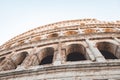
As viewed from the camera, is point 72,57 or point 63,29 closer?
point 72,57

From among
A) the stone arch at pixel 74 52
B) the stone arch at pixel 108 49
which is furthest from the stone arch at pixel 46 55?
the stone arch at pixel 108 49

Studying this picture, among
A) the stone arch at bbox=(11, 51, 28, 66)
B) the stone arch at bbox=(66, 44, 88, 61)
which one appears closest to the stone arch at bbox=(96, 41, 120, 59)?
the stone arch at bbox=(66, 44, 88, 61)

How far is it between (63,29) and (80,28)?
72.5 inches

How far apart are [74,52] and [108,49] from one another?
2.52 meters

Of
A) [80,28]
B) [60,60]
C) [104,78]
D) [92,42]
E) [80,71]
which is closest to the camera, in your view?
[104,78]

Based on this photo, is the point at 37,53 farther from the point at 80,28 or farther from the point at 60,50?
the point at 80,28

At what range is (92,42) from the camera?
13633mm

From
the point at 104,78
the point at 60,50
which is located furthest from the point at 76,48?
the point at 104,78

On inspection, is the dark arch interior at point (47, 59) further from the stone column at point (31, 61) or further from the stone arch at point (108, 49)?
the stone arch at point (108, 49)

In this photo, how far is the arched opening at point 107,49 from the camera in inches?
517

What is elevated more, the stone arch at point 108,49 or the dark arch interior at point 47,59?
the stone arch at point 108,49

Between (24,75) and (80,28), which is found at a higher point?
(80,28)

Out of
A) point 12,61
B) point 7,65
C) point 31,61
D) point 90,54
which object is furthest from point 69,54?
point 7,65

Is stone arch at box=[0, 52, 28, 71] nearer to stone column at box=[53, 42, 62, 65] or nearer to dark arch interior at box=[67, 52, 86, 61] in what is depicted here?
stone column at box=[53, 42, 62, 65]
